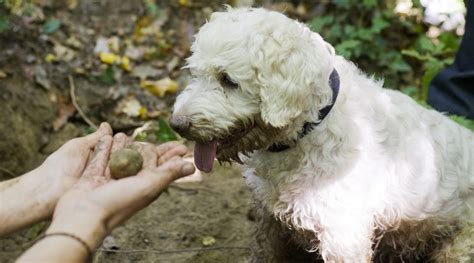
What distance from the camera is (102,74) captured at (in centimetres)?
577

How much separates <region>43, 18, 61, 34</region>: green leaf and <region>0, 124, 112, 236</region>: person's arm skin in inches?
111

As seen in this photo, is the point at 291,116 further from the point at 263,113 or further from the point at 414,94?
the point at 414,94

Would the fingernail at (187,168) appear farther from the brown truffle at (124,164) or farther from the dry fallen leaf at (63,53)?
the dry fallen leaf at (63,53)

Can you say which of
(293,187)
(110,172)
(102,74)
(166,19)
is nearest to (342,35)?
(166,19)

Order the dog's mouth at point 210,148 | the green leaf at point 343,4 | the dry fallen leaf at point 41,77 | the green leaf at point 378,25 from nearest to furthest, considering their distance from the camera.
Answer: the dog's mouth at point 210,148
the dry fallen leaf at point 41,77
the green leaf at point 378,25
the green leaf at point 343,4

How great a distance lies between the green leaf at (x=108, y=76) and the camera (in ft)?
18.8

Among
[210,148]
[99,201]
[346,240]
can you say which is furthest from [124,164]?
[346,240]

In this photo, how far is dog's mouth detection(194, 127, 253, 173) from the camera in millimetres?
3020

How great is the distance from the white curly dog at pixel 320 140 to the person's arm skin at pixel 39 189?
62 cm

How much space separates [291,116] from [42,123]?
2.85 meters

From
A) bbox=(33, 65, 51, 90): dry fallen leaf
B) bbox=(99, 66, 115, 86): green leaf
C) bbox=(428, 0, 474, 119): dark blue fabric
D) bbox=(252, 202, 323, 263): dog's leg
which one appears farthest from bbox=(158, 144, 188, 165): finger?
bbox=(99, 66, 115, 86): green leaf

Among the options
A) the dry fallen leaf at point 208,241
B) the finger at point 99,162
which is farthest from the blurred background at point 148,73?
the finger at point 99,162

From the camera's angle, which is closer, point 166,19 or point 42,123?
point 42,123

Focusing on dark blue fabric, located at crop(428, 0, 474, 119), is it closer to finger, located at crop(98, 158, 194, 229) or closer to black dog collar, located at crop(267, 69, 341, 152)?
black dog collar, located at crop(267, 69, 341, 152)
